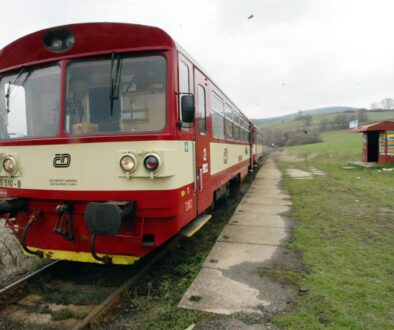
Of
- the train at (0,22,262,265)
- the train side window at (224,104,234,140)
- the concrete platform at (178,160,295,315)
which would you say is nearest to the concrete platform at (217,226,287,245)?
the concrete platform at (178,160,295,315)

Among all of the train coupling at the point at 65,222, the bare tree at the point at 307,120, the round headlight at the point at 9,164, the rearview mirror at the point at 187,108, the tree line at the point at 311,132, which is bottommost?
the train coupling at the point at 65,222

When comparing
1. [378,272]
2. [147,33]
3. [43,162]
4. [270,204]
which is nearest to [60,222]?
[43,162]

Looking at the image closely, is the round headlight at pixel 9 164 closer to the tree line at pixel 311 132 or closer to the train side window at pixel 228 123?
the train side window at pixel 228 123

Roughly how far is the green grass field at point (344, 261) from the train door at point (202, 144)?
172 cm

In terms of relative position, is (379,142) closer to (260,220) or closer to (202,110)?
(260,220)

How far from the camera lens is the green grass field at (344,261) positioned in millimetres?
3422

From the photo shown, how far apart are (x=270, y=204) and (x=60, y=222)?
21.3 feet

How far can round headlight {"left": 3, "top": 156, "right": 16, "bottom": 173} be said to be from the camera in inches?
170

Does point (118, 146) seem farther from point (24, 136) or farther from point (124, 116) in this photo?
point (24, 136)

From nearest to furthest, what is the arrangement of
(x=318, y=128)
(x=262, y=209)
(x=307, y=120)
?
(x=262, y=209), (x=318, y=128), (x=307, y=120)

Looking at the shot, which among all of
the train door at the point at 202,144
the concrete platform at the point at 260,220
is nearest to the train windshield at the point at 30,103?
the train door at the point at 202,144

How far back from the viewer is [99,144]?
12.7 ft

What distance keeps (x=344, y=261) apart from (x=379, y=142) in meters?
16.3

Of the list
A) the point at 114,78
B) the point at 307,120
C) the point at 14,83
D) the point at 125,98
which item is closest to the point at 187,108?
the point at 125,98
